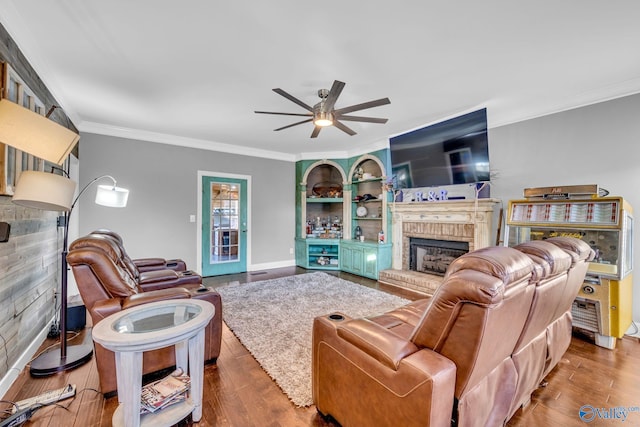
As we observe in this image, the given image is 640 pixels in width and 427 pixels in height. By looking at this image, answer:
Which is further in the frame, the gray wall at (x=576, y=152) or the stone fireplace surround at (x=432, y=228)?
the stone fireplace surround at (x=432, y=228)

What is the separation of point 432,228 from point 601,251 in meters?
2.04

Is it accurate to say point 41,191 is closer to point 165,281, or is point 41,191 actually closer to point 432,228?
point 165,281

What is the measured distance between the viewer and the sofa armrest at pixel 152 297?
1.87 meters

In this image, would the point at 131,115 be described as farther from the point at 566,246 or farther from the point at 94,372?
the point at 566,246

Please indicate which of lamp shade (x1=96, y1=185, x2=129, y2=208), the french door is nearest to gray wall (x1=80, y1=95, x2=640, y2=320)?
the french door

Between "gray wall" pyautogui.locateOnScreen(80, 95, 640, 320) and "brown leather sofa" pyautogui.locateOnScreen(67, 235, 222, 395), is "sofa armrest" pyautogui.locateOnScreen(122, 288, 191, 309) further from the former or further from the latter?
"gray wall" pyautogui.locateOnScreen(80, 95, 640, 320)

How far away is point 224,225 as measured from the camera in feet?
18.1

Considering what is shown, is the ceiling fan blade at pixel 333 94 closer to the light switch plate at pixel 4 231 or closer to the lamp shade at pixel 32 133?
the lamp shade at pixel 32 133

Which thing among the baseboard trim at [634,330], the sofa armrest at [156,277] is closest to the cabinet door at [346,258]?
the sofa armrest at [156,277]

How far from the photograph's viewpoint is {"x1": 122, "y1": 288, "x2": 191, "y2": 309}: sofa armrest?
6.14 feet

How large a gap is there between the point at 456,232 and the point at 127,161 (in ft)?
17.7

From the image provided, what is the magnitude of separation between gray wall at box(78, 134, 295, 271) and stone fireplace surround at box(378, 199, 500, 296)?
2.58m

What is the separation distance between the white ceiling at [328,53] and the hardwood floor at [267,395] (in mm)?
2638

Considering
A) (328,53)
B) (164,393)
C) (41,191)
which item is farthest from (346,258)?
(41,191)
